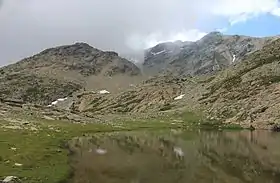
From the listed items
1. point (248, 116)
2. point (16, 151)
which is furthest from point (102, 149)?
point (248, 116)

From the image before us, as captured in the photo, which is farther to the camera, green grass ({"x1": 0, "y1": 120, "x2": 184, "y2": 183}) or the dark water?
the dark water

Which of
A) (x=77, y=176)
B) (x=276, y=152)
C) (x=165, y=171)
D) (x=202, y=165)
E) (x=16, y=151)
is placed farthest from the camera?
(x=276, y=152)

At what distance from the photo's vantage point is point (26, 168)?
176ft

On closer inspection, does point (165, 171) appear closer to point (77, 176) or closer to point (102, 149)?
point (77, 176)

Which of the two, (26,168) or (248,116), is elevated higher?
(248,116)

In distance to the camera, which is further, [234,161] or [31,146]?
[31,146]

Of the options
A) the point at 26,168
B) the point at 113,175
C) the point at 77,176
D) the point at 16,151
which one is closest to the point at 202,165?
the point at 113,175

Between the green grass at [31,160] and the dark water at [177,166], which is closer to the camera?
the green grass at [31,160]

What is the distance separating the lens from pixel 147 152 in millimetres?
84562

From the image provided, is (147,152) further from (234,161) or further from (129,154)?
(234,161)

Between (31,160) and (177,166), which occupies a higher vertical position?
(31,160)

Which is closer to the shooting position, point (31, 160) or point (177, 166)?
point (31, 160)

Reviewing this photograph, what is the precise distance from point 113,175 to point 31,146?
92.3 feet

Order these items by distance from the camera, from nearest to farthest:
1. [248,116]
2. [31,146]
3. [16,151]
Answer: [16,151] → [31,146] → [248,116]
